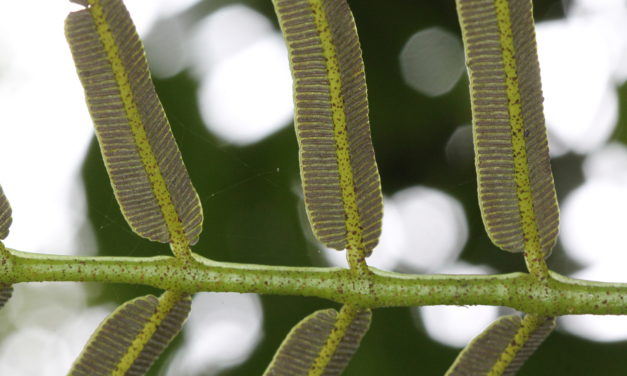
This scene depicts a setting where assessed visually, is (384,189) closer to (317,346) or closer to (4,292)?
(317,346)

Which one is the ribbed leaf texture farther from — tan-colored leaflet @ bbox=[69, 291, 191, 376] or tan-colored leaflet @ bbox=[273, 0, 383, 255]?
tan-colored leaflet @ bbox=[273, 0, 383, 255]

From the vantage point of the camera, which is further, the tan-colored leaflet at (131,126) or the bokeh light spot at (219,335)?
the bokeh light spot at (219,335)

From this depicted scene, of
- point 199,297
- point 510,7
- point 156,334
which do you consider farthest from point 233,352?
point 510,7

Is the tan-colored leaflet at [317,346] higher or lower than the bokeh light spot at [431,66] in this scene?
lower

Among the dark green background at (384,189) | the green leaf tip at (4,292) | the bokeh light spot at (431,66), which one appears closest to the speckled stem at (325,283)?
the green leaf tip at (4,292)

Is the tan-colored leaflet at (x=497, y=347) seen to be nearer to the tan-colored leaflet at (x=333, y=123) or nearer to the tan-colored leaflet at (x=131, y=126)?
the tan-colored leaflet at (x=333, y=123)

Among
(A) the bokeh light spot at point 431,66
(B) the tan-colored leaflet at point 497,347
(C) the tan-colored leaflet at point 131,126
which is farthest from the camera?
(A) the bokeh light spot at point 431,66
